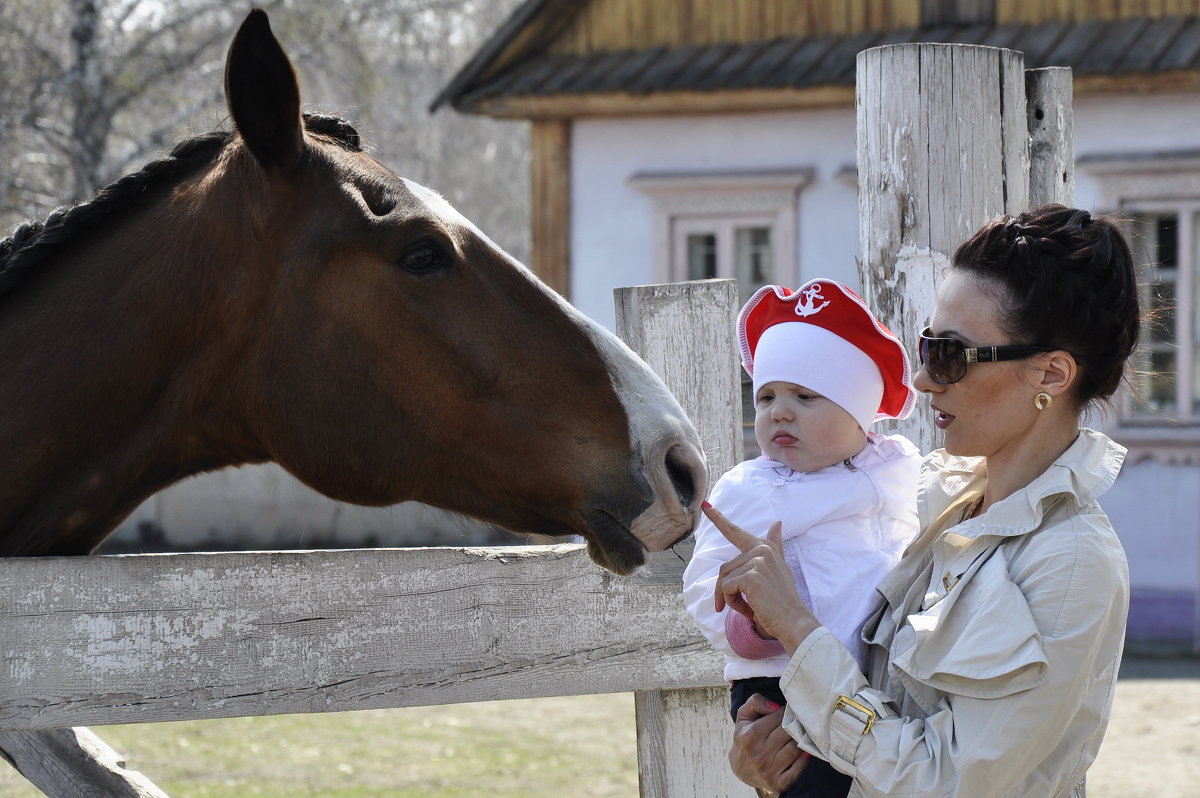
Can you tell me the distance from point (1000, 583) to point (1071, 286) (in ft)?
1.38

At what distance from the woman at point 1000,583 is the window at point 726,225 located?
29.2 ft

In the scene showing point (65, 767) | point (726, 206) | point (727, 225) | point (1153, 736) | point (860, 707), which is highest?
point (726, 206)

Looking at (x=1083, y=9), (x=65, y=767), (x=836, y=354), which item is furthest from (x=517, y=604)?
(x=1083, y=9)

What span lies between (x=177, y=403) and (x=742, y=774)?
1.16 m

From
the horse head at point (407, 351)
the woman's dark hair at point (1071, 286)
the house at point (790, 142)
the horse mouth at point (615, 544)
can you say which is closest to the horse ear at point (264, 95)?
the horse head at point (407, 351)

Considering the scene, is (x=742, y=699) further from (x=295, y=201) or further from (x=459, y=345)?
(x=295, y=201)

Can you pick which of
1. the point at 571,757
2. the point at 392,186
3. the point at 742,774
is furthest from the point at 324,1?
the point at 742,774

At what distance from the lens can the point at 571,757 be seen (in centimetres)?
643

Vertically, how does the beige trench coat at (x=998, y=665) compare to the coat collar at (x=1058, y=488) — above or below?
below

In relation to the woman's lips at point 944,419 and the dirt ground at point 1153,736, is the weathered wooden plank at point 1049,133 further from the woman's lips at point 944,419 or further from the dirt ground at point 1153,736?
the dirt ground at point 1153,736

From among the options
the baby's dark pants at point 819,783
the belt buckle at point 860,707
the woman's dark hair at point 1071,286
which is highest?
the woman's dark hair at point 1071,286

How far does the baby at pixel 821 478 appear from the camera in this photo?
196 cm

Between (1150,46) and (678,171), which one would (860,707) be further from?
(678,171)

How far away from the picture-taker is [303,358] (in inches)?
86.1
